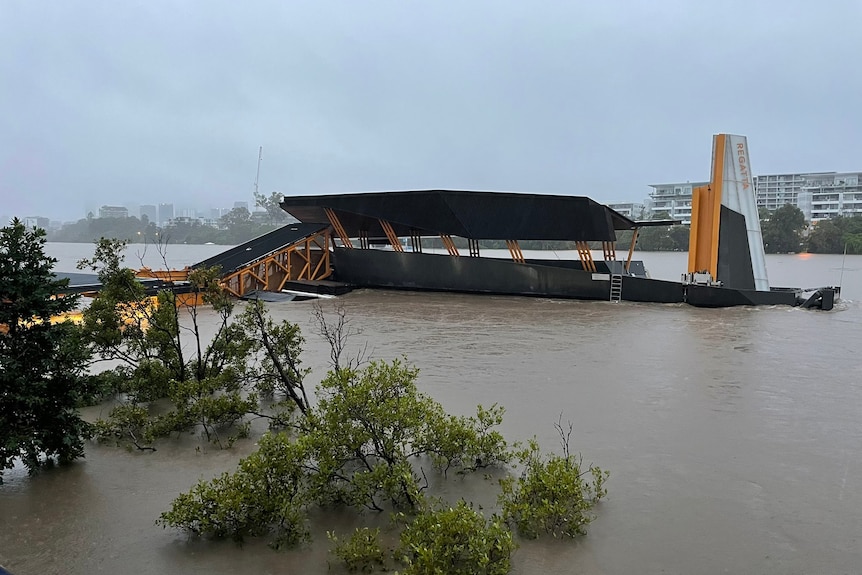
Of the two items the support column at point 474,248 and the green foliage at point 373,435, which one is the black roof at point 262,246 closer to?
the support column at point 474,248

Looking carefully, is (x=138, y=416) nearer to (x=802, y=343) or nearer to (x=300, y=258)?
(x=802, y=343)

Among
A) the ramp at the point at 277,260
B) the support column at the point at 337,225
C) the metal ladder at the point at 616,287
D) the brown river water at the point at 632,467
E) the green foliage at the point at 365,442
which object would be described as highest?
the support column at the point at 337,225

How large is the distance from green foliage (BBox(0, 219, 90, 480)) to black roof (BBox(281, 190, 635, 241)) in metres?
12.8

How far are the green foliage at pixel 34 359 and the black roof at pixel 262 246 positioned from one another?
1312 centimetres

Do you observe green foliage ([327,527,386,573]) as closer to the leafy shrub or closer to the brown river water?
the brown river water

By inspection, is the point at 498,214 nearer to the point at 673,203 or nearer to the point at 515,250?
the point at 515,250

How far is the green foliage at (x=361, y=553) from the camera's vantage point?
342cm

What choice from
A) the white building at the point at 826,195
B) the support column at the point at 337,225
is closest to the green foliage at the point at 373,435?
the support column at the point at 337,225

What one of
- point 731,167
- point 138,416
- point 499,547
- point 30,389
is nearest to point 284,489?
point 499,547

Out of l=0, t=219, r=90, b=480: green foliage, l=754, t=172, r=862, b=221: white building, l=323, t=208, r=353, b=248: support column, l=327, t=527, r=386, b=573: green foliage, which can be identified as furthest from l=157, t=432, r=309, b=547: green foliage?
l=754, t=172, r=862, b=221: white building

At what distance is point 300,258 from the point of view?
20594mm

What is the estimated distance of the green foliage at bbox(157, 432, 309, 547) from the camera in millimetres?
3701

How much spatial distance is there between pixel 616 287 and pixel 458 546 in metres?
14.7

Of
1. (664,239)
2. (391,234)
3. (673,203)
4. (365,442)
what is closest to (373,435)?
(365,442)
